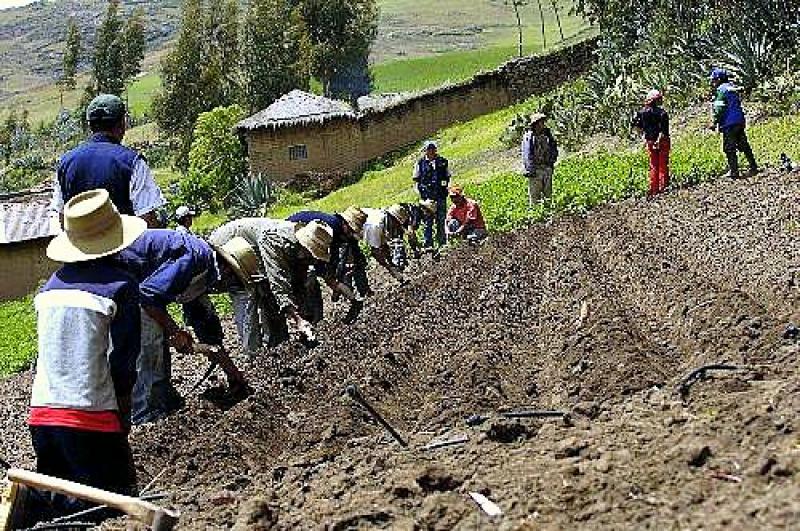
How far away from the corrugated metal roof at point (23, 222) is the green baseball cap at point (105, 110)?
2883 centimetres

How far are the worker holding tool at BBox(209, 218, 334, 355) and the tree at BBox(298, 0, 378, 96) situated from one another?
4348cm

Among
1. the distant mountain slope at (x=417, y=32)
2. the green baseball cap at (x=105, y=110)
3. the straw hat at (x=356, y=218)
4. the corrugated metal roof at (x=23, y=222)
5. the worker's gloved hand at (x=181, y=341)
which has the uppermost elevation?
the green baseball cap at (x=105, y=110)

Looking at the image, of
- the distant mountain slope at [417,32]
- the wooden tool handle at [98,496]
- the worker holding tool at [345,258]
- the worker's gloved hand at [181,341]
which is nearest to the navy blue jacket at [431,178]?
the worker holding tool at [345,258]

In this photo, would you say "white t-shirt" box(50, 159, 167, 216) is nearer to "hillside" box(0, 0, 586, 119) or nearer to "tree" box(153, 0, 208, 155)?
"tree" box(153, 0, 208, 155)

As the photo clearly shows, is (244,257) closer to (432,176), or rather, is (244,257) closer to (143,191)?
(143,191)

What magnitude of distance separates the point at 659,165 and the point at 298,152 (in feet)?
74.8

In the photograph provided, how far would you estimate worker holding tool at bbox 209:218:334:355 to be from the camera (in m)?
9.38

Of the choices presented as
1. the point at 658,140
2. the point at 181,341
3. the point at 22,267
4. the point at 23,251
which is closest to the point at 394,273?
the point at 658,140

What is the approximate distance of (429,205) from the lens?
1753 cm

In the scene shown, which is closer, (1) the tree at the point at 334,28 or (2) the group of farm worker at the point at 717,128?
(2) the group of farm worker at the point at 717,128

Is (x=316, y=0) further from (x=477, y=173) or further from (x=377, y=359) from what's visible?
(x=377, y=359)

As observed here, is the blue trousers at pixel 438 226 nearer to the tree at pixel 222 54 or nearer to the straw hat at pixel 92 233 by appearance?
the straw hat at pixel 92 233

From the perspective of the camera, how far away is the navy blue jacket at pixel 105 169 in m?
7.96

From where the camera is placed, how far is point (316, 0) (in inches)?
2090
